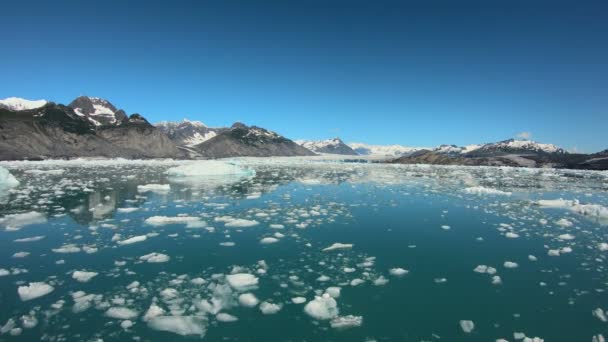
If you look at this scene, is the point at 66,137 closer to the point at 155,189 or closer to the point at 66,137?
the point at 66,137

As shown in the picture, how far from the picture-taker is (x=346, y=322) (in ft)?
16.0

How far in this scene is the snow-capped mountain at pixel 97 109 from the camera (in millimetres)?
145375

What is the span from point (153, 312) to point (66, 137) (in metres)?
107

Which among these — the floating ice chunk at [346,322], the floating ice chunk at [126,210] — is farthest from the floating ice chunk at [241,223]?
the floating ice chunk at [346,322]

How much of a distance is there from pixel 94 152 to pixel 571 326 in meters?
111

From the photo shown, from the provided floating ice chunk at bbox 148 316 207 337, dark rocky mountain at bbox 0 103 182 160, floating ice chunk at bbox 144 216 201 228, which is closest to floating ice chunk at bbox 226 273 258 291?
floating ice chunk at bbox 148 316 207 337

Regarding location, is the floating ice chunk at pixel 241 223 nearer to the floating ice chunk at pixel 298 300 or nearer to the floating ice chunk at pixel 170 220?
the floating ice chunk at pixel 170 220

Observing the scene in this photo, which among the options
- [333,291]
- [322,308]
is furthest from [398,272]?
Answer: [322,308]

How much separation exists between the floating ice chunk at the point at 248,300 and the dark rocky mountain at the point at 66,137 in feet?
287

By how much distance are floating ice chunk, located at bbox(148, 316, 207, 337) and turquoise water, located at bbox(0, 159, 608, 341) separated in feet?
0.08

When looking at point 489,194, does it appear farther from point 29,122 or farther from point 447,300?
point 29,122

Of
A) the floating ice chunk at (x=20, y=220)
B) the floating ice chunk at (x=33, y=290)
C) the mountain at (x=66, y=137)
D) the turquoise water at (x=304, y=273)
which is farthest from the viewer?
the mountain at (x=66, y=137)

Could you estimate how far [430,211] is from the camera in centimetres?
1416

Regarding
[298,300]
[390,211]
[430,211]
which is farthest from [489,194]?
[298,300]
